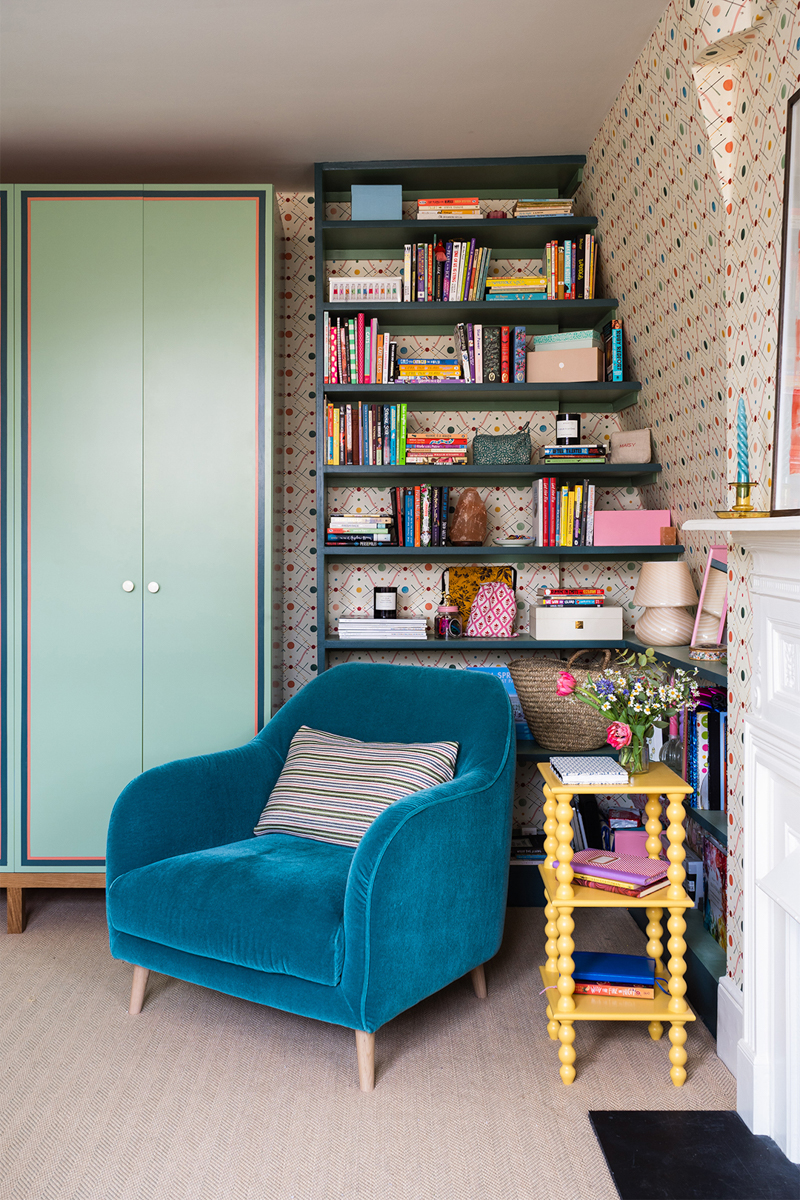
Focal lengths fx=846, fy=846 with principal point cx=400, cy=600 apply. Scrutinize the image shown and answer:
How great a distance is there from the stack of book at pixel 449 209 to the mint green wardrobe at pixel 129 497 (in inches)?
23.2

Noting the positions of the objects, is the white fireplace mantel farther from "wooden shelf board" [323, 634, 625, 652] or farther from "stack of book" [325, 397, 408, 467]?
"stack of book" [325, 397, 408, 467]

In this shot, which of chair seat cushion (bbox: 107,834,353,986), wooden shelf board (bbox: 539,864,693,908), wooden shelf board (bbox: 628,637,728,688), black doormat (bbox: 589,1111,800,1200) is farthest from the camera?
wooden shelf board (bbox: 628,637,728,688)

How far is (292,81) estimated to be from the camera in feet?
8.60

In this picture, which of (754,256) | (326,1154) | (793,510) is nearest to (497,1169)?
(326,1154)

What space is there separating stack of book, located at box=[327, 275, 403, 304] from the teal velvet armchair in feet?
4.65

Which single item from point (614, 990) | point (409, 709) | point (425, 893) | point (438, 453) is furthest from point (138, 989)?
point (438, 453)

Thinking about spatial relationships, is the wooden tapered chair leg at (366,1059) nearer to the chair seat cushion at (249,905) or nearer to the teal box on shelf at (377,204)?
the chair seat cushion at (249,905)

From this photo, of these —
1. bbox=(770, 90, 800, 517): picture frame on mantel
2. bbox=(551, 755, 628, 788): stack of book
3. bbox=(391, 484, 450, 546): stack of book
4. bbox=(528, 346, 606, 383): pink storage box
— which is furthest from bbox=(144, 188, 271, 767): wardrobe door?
bbox=(770, 90, 800, 517): picture frame on mantel

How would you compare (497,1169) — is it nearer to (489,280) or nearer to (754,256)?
(754,256)

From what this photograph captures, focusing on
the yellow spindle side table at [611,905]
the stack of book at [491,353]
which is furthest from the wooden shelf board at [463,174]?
the yellow spindle side table at [611,905]

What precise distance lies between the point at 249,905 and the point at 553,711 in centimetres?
128

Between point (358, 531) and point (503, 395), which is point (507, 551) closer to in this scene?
point (358, 531)

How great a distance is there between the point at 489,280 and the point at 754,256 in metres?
1.39

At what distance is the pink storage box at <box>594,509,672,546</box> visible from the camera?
2.96 m
